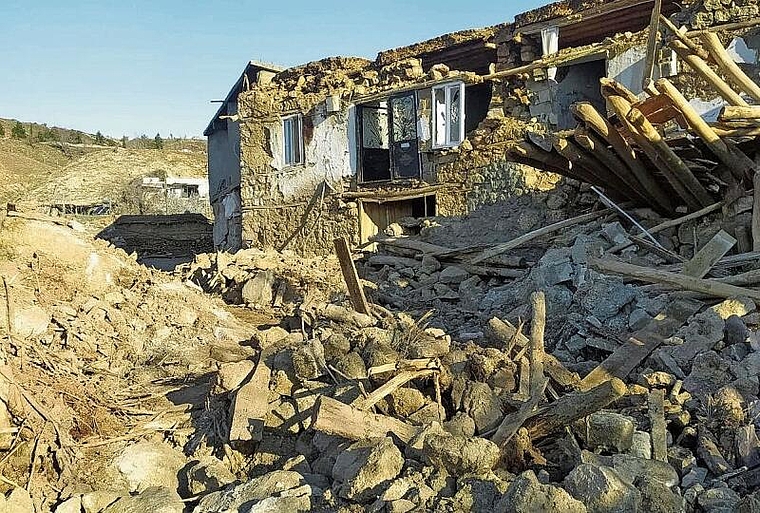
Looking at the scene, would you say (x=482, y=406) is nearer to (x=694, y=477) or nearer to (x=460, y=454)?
(x=460, y=454)

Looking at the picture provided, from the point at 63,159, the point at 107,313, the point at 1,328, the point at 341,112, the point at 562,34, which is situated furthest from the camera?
the point at 63,159

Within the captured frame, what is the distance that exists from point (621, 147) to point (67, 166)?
35372 mm

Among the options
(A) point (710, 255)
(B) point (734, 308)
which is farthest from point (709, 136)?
(B) point (734, 308)

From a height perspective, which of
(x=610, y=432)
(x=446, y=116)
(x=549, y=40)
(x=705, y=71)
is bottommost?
(x=610, y=432)

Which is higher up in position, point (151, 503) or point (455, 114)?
point (455, 114)

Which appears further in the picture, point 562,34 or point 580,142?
point 562,34

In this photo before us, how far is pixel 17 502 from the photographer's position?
4.72 m

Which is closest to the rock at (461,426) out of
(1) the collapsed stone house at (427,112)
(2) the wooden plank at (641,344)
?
(2) the wooden plank at (641,344)

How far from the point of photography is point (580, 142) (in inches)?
315

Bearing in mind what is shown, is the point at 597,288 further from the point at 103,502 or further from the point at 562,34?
the point at 562,34

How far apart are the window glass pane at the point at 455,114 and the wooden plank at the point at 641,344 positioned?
9.50 meters

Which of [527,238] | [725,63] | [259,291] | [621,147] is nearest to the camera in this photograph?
[725,63]

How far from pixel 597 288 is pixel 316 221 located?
11.1 metres

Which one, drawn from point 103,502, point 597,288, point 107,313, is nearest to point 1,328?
point 107,313
